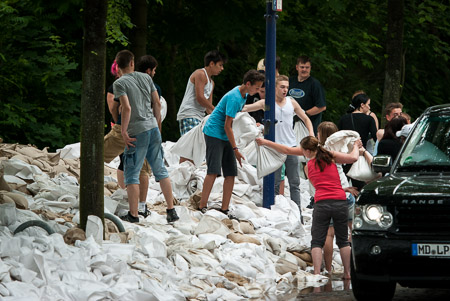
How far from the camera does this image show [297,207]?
12.9 metres

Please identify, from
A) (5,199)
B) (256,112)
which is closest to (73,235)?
(5,199)

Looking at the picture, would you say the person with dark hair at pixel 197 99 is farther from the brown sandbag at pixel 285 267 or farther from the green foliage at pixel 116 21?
the brown sandbag at pixel 285 267

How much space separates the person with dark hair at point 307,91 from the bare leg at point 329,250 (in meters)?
4.22

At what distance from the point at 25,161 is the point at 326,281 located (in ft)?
16.8

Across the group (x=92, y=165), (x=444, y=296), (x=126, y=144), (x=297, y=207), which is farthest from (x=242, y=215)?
(x=444, y=296)

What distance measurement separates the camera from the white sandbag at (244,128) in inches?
564

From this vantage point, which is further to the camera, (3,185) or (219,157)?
(219,157)

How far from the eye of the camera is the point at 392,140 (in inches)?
469

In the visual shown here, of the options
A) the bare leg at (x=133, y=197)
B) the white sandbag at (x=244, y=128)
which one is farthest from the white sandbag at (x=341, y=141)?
the white sandbag at (x=244, y=128)

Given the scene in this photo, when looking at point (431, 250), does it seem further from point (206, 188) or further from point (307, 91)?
point (307, 91)

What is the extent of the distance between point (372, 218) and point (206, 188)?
474 cm

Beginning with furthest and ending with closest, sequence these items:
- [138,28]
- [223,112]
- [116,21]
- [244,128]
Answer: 1. [138,28]
2. [116,21]
3. [244,128]
4. [223,112]

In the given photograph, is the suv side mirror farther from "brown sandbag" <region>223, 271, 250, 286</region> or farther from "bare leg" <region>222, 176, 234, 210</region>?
"bare leg" <region>222, 176, 234, 210</region>

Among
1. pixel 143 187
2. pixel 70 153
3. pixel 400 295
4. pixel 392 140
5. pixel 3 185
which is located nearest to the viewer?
pixel 400 295
